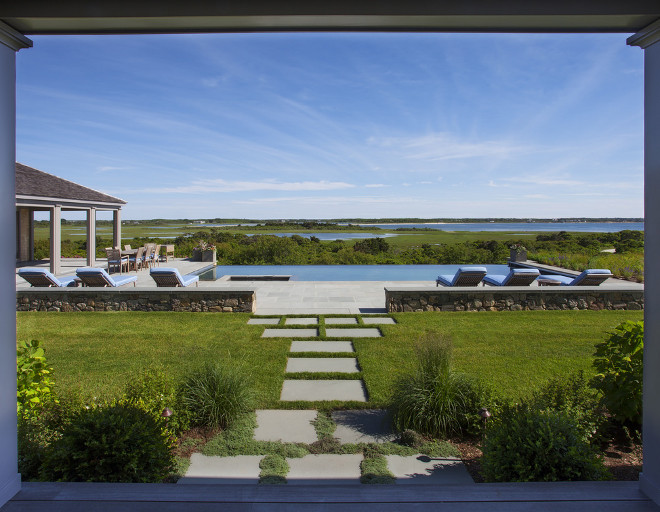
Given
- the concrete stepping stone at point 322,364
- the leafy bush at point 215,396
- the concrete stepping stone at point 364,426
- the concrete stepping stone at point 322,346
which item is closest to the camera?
the concrete stepping stone at point 364,426

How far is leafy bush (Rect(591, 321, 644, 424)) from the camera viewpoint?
10.1ft

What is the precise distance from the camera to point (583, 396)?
345 cm

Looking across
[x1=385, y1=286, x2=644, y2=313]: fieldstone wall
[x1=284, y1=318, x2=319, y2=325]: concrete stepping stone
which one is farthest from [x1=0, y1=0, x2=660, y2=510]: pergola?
[x1=385, y1=286, x2=644, y2=313]: fieldstone wall

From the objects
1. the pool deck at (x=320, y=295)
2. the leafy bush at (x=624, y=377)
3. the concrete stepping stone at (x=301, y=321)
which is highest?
the leafy bush at (x=624, y=377)

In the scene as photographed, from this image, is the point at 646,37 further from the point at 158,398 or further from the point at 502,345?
the point at 502,345

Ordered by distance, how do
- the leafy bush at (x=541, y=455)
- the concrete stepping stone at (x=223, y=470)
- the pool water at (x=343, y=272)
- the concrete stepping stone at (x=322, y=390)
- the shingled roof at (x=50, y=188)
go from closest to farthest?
the leafy bush at (x=541, y=455), the concrete stepping stone at (x=223, y=470), the concrete stepping stone at (x=322, y=390), the shingled roof at (x=50, y=188), the pool water at (x=343, y=272)

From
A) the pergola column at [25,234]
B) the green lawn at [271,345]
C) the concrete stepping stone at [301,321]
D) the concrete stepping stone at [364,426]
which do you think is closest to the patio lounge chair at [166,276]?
the green lawn at [271,345]

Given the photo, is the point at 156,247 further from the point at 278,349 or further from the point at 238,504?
the point at 238,504

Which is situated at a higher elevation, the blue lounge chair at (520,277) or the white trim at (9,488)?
the blue lounge chair at (520,277)

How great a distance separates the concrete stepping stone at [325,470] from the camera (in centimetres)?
272

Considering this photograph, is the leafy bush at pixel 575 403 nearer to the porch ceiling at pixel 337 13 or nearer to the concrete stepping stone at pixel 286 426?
the concrete stepping stone at pixel 286 426

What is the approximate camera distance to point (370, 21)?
238 centimetres

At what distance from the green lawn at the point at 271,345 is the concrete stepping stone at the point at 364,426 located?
0.27 meters

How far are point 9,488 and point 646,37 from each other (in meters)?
4.18
